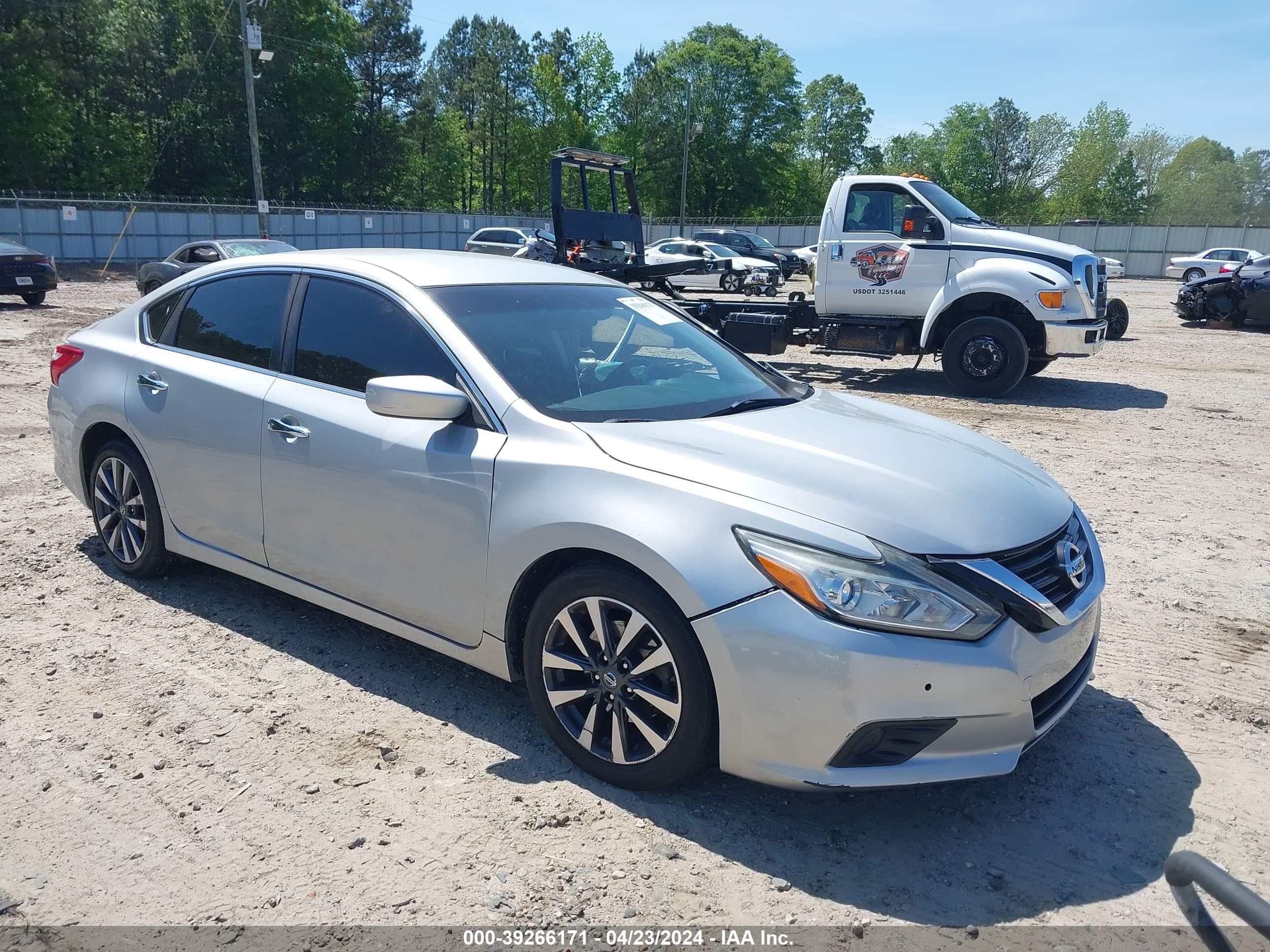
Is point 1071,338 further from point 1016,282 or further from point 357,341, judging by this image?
point 357,341

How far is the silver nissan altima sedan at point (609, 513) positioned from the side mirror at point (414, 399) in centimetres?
A: 1

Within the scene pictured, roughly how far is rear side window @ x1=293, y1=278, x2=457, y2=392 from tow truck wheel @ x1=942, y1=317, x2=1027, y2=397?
934 cm

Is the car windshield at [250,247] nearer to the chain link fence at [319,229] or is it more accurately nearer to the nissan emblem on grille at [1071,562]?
the nissan emblem on grille at [1071,562]

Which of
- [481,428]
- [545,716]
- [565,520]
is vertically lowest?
[545,716]

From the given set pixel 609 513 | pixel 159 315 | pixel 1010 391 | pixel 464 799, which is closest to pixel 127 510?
pixel 159 315

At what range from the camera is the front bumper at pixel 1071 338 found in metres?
11.3

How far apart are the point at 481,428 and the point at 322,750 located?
4.17ft

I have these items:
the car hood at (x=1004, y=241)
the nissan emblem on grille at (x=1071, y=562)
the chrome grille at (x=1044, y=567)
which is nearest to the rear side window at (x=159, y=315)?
the chrome grille at (x=1044, y=567)

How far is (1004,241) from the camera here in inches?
460

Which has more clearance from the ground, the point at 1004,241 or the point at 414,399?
the point at 1004,241

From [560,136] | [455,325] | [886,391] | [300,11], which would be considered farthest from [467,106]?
[455,325]

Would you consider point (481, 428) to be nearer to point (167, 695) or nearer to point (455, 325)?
point (455, 325)

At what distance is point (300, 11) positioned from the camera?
2333 inches

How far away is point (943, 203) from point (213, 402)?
9.98 m
